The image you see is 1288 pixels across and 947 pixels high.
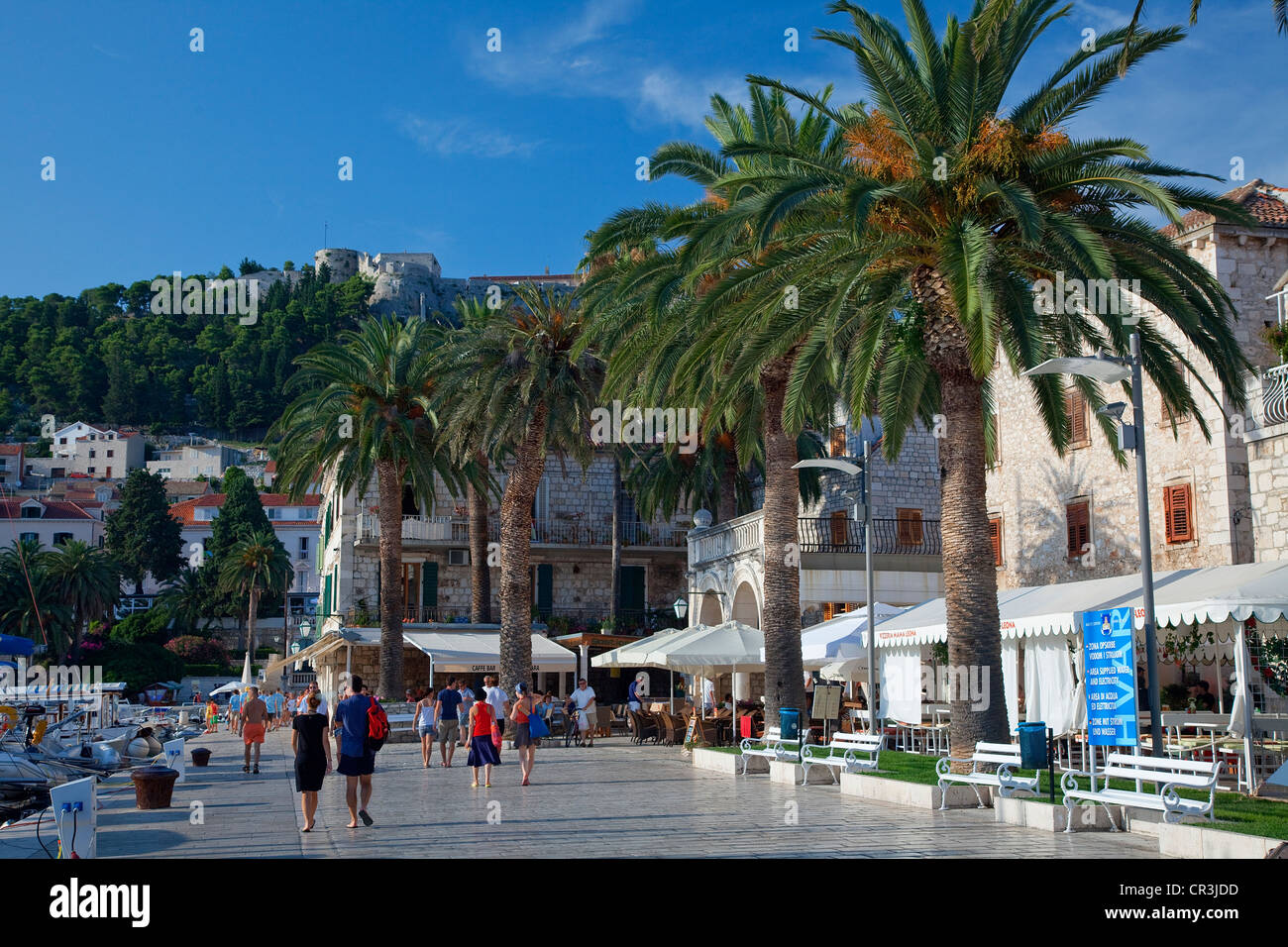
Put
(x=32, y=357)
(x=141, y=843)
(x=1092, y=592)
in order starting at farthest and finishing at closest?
(x=32, y=357)
(x=1092, y=592)
(x=141, y=843)

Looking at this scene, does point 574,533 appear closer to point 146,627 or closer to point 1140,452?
point 1140,452

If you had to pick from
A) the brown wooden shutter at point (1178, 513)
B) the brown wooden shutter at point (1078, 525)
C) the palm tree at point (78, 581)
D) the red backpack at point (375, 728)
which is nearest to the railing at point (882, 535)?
the brown wooden shutter at point (1078, 525)

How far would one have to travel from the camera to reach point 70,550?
252 feet

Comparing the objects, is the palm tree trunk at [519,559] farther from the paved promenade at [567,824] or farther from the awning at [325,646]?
the awning at [325,646]

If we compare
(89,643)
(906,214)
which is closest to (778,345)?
(906,214)

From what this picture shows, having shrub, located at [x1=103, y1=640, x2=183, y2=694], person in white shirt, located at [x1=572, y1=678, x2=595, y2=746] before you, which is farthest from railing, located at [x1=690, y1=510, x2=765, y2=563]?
shrub, located at [x1=103, y1=640, x2=183, y2=694]

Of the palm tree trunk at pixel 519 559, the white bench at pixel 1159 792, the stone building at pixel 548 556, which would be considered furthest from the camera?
the stone building at pixel 548 556

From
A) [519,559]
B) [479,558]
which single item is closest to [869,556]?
[519,559]

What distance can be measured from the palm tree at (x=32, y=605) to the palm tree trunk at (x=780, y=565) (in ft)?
211

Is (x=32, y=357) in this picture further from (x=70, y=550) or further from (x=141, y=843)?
(x=141, y=843)

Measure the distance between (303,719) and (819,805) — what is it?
6.16 metres

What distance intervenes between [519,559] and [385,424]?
6861 millimetres

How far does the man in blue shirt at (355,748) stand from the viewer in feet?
39.8

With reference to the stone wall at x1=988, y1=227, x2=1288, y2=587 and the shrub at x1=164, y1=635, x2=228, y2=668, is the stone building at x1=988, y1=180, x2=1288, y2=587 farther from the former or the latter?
the shrub at x1=164, y1=635, x2=228, y2=668
